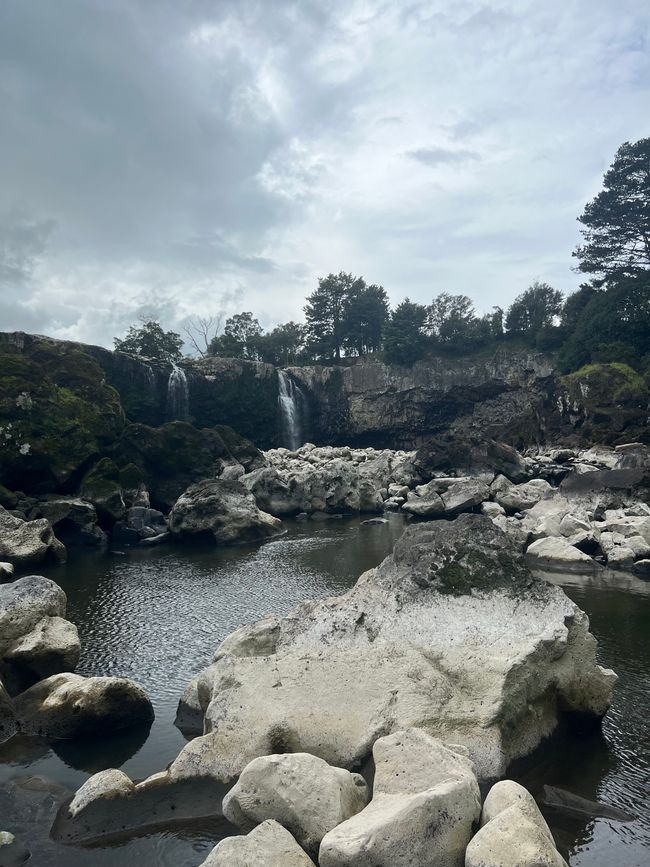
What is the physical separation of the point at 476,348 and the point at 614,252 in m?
16.5

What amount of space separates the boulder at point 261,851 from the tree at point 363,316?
7434cm

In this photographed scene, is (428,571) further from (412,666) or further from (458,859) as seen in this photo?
(458,859)

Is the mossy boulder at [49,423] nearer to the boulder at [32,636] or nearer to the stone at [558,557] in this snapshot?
the boulder at [32,636]

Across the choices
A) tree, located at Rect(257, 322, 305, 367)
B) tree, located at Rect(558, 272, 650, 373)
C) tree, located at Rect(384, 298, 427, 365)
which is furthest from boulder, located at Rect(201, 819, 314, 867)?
tree, located at Rect(257, 322, 305, 367)

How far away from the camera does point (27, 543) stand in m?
20.3

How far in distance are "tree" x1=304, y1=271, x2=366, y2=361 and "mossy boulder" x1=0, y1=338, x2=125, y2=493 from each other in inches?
1806

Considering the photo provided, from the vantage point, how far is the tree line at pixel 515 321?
175 feet

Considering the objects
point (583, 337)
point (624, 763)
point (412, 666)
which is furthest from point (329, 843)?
point (583, 337)

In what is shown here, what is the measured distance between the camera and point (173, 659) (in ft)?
38.3

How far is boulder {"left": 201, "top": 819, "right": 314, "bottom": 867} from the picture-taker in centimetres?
495

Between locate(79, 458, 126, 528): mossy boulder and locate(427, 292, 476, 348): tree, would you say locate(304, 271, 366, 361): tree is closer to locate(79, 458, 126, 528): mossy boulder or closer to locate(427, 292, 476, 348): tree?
locate(427, 292, 476, 348): tree

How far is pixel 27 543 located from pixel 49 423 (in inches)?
385

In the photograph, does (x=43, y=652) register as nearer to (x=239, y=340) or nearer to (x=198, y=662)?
(x=198, y=662)

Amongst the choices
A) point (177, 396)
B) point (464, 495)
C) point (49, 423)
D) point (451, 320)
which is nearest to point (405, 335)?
point (451, 320)
